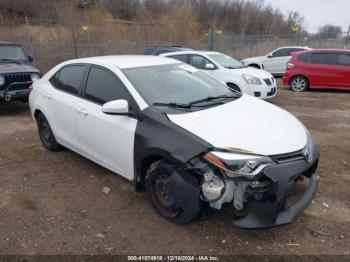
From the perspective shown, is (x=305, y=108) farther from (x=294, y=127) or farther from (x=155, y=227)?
(x=155, y=227)

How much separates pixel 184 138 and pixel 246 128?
24.9 inches

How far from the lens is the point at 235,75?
8.85m

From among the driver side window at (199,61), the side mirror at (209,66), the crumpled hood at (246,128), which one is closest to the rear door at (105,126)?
the crumpled hood at (246,128)

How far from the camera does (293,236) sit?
311 centimetres

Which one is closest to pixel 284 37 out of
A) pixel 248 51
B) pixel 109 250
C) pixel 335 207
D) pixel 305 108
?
pixel 248 51

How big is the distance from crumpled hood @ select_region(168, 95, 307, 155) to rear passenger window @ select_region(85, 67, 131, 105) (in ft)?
2.70

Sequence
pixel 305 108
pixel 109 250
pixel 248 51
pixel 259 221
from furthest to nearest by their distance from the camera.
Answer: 1. pixel 248 51
2. pixel 305 108
3. pixel 109 250
4. pixel 259 221

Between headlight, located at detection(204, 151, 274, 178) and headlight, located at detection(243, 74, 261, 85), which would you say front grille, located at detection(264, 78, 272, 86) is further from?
headlight, located at detection(204, 151, 274, 178)

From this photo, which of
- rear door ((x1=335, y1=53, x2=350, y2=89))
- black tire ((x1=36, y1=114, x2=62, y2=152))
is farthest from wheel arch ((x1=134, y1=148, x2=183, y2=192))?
rear door ((x1=335, y1=53, x2=350, y2=89))

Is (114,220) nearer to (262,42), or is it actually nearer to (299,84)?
(299,84)

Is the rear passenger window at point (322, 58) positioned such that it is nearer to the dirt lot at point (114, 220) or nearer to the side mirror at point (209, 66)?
the side mirror at point (209, 66)

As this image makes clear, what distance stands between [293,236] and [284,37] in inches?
909

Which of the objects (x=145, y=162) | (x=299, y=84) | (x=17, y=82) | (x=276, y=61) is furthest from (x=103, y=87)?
(x=276, y=61)

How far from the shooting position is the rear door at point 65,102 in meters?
4.34
